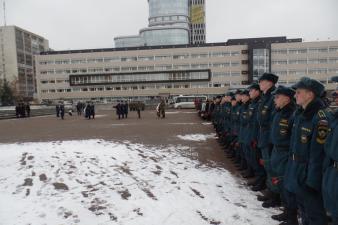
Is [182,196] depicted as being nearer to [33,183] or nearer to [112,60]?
[33,183]

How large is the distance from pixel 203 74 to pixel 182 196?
218ft

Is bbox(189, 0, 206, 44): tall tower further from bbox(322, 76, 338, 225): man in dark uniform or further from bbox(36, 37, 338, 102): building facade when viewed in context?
bbox(322, 76, 338, 225): man in dark uniform

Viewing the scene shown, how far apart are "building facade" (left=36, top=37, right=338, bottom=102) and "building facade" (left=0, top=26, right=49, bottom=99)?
124ft

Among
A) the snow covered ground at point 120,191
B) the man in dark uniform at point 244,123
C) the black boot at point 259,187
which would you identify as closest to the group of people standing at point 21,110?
the snow covered ground at point 120,191

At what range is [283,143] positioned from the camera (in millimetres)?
3625

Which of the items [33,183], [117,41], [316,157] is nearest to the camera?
[316,157]

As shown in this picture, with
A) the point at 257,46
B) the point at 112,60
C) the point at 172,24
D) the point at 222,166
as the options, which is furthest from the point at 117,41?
the point at 222,166

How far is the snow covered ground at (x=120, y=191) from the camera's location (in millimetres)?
4086

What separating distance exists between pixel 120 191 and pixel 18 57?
123 metres

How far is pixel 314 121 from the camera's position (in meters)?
2.88

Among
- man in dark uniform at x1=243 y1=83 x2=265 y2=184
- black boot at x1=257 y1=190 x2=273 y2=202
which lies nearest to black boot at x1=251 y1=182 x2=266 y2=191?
man in dark uniform at x1=243 y1=83 x2=265 y2=184

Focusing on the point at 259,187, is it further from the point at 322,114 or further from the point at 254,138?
Result: the point at 322,114

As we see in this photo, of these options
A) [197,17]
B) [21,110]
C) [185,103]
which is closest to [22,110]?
[21,110]

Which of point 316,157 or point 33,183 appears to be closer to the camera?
point 316,157
